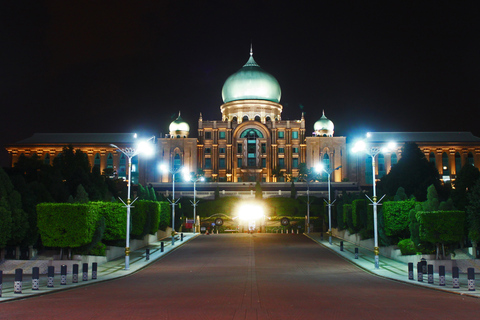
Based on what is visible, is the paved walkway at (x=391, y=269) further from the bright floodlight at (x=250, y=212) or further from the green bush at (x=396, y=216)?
the bright floodlight at (x=250, y=212)

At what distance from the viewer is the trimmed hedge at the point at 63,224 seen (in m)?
36.6

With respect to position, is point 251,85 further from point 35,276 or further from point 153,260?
point 35,276

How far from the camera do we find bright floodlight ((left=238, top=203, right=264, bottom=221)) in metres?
78.4

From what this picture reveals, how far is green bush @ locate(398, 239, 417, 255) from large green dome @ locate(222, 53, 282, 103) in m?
93.2

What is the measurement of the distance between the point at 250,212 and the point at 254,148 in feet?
170

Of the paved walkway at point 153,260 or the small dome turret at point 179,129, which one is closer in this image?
the paved walkway at point 153,260

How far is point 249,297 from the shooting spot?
23188 mm

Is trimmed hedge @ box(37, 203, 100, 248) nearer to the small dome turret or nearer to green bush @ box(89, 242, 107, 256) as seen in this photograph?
green bush @ box(89, 242, 107, 256)

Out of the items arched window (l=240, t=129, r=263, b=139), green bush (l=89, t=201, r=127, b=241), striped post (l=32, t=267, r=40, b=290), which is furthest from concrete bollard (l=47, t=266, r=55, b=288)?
arched window (l=240, t=129, r=263, b=139)

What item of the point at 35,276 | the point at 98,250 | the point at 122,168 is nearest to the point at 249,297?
the point at 35,276

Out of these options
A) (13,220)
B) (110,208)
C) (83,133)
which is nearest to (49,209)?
(13,220)

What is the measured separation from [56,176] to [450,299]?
42.1 meters

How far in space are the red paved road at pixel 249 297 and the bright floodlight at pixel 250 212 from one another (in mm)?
38823

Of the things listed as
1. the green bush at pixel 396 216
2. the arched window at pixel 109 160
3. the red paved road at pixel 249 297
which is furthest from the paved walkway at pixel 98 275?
the arched window at pixel 109 160
